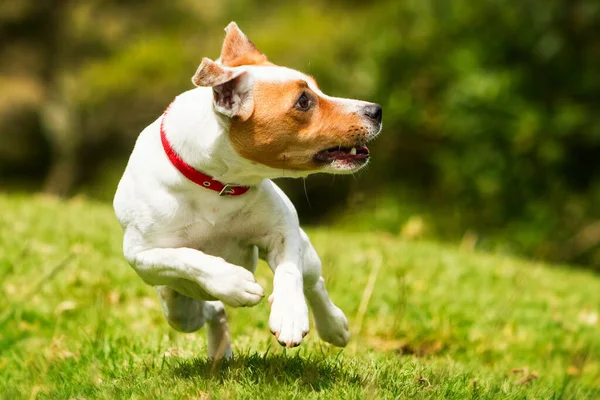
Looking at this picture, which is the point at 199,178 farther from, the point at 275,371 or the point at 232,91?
the point at 275,371

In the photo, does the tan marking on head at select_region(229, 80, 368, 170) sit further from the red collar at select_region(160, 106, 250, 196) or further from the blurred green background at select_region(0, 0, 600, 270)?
the blurred green background at select_region(0, 0, 600, 270)

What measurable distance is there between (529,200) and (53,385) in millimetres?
10184

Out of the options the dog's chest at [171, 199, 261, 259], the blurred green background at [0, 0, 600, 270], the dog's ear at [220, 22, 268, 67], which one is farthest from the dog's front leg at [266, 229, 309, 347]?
the blurred green background at [0, 0, 600, 270]

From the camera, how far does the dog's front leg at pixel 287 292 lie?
11.3ft

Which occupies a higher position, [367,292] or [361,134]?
[361,134]

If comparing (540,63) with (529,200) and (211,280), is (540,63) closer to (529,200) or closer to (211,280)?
(529,200)

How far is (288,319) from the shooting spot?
3484mm

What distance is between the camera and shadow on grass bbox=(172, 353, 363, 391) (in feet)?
11.9

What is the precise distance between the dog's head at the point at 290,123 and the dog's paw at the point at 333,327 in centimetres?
90

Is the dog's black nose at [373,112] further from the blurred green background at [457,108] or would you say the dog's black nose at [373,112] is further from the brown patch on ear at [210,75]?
the blurred green background at [457,108]

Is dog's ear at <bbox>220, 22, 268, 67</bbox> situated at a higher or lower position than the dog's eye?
higher

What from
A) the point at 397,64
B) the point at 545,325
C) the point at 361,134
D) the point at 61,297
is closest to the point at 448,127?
the point at 397,64

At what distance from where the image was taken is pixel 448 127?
43.3 feet

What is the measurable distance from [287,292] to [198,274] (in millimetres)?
379
